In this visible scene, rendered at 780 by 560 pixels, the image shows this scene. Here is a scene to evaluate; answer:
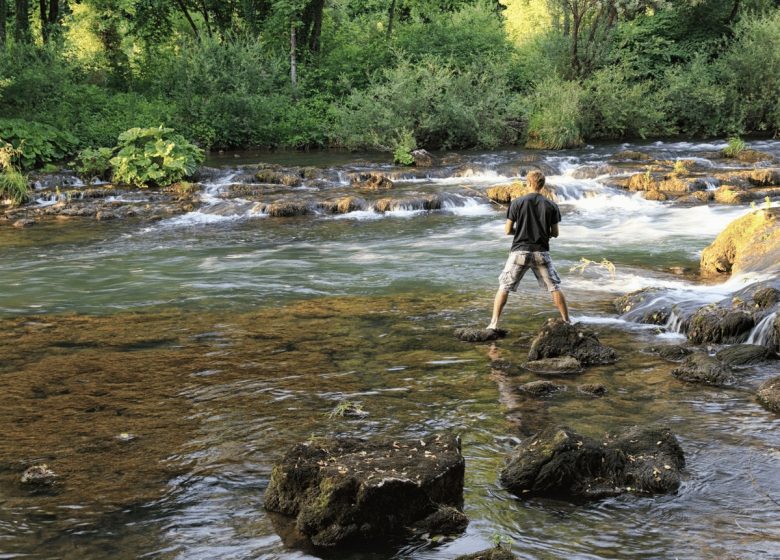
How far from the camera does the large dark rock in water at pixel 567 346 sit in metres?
8.38

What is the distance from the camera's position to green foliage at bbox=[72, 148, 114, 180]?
23797 mm

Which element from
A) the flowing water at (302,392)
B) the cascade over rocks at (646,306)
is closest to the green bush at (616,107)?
the flowing water at (302,392)

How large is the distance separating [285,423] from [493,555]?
2815 millimetres

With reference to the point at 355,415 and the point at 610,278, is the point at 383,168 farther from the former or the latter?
the point at 355,415

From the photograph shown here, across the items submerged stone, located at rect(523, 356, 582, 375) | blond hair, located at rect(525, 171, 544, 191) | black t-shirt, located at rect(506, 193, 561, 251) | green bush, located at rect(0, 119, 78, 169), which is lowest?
submerged stone, located at rect(523, 356, 582, 375)

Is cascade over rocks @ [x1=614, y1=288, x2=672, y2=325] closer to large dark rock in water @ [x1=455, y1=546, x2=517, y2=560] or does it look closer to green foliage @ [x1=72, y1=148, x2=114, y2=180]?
large dark rock in water @ [x1=455, y1=546, x2=517, y2=560]

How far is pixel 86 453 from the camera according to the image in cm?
617

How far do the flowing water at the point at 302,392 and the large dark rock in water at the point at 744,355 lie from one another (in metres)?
0.18

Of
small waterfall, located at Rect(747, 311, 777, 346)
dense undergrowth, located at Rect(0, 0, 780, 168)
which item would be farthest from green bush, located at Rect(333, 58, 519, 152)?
small waterfall, located at Rect(747, 311, 777, 346)

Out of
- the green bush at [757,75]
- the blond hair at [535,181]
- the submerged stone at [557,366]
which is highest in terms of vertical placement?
the green bush at [757,75]

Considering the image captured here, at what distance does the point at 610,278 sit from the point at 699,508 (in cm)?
765

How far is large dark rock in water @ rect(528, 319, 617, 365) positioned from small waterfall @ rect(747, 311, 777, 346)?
1.64 m

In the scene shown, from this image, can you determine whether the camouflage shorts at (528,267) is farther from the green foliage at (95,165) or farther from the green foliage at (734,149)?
the green foliage at (734,149)

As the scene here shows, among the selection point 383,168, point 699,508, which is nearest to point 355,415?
point 699,508
